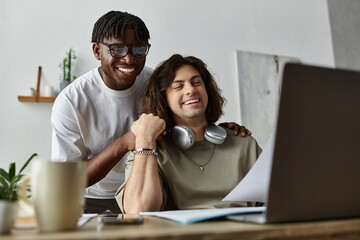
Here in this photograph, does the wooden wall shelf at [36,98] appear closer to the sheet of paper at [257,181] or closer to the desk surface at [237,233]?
the sheet of paper at [257,181]

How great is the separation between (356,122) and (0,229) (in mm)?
540

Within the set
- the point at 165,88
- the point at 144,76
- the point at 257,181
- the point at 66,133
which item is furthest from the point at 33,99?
the point at 257,181

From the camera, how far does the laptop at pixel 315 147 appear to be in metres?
0.54

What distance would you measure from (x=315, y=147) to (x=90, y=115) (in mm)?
1502

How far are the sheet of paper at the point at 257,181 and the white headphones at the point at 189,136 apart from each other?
1.65 feet

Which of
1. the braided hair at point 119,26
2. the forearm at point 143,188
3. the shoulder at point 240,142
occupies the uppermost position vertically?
the braided hair at point 119,26

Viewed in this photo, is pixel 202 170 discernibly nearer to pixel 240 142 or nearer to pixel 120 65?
pixel 240 142

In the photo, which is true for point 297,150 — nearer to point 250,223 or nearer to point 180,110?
point 250,223

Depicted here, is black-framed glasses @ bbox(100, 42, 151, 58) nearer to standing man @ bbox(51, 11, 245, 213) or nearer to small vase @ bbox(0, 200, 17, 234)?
standing man @ bbox(51, 11, 245, 213)

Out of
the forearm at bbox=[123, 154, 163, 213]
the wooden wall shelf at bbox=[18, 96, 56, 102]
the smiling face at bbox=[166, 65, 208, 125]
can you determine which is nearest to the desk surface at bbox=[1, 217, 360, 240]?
the forearm at bbox=[123, 154, 163, 213]

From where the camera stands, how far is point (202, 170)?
142cm

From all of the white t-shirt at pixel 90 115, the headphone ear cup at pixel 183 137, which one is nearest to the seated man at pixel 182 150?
the headphone ear cup at pixel 183 137

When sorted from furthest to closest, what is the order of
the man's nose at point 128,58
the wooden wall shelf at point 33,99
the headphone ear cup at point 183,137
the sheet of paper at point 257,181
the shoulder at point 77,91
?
the wooden wall shelf at point 33,99 → the shoulder at point 77,91 → the man's nose at point 128,58 → the headphone ear cup at point 183,137 → the sheet of paper at point 257,181

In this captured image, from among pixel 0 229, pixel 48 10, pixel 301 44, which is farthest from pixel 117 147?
pixel 301 44
